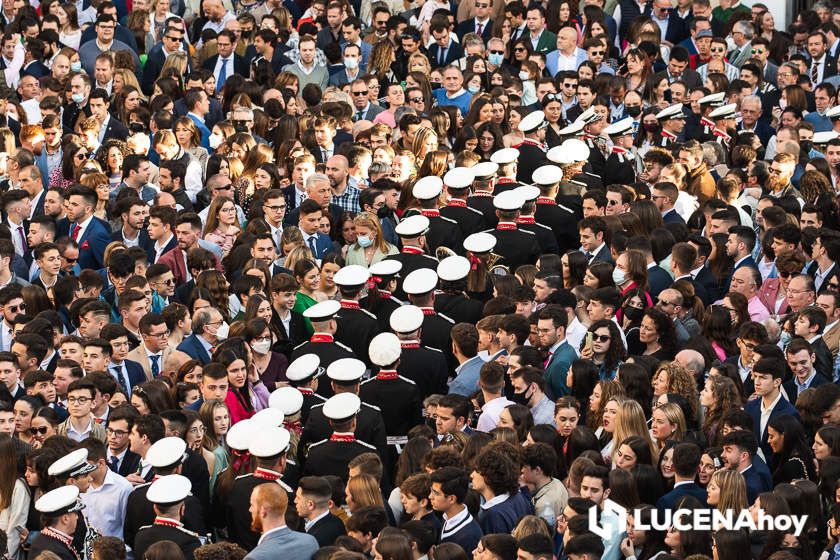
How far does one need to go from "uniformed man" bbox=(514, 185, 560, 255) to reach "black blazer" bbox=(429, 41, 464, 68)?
18.8ft

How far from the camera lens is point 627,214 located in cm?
1360

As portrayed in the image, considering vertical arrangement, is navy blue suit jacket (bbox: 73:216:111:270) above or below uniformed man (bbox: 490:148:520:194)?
below

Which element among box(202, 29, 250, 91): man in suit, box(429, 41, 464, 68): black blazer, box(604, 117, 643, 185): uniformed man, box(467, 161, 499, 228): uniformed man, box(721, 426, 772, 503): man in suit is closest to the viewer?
box(721, 426, 772, 503): man in suit

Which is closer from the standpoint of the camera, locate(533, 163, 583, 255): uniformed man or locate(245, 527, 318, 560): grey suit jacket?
locate(245, 527, 318, 560): grey suit jacket

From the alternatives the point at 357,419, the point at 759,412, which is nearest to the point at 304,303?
the point at 357,419

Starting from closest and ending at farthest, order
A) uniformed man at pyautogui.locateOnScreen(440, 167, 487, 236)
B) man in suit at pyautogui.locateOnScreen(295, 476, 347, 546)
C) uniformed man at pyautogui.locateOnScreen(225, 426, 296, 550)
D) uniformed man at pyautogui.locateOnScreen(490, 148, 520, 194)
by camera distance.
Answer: man in suit at pyautogui.locateOnScreen(295, 476, 347, 546), uniformed man at pyautogui.locateOnScreen(225, 426, 296, 550), uniformed man at pyautogui.locateOnScreen(440, 167, 487, 236), uniformed man at pyautogui.locateOnScreen(490, 148, 520, 194)

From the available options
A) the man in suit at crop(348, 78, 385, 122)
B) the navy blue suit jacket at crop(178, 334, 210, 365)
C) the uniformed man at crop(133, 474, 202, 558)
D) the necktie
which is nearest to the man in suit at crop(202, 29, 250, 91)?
the necktie

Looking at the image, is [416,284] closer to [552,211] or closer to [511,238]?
[511,238]

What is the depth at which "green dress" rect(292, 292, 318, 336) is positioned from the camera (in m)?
12.3

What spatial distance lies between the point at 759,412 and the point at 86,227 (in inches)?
240

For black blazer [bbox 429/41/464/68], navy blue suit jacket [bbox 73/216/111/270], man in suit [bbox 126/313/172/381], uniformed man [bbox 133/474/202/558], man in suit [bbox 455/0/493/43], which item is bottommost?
black blazer [bbox 429/41/464/68]

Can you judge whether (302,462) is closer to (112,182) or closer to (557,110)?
(112,182)

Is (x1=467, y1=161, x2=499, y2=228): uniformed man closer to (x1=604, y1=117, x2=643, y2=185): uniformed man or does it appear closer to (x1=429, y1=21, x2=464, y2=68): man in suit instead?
Result: (x1=604, y1=117, x2=643, y2=185): uniformed man

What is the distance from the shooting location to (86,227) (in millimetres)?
13562
